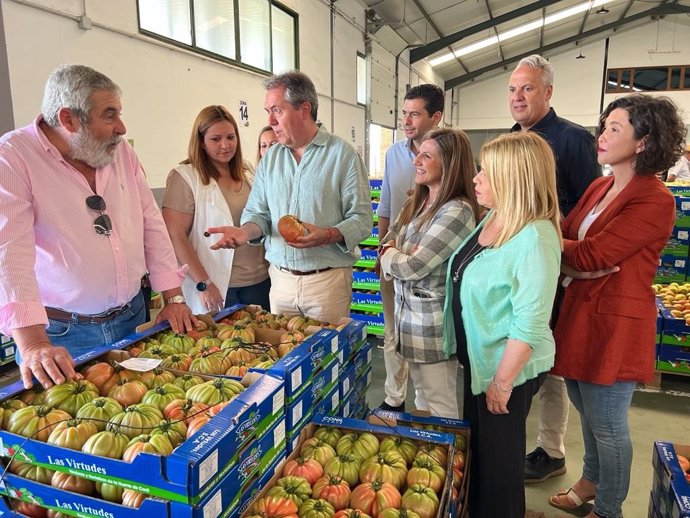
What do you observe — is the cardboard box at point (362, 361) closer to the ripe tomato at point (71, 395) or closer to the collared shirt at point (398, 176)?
the ripe tomato at point (71, 395)

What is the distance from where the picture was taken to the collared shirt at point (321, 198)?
2.26 meters

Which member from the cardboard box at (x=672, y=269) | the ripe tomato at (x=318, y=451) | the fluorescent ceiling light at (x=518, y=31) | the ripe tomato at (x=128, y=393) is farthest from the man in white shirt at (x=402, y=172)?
the fluorescent ceiling light at (x=518, y=31)

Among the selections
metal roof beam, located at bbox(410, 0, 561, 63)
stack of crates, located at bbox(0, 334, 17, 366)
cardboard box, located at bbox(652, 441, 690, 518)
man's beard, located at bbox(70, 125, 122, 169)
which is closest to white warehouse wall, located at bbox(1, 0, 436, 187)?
stack of crates, located at bbox(0, 334, 17, 366)

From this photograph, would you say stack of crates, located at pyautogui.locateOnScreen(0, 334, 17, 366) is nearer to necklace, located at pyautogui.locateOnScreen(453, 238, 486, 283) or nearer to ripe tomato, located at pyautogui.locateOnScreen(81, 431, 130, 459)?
ripe tomato, located at pyautogui.locateOnScreen(81, 431, 130, 459)

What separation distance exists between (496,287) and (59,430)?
1.25 meters

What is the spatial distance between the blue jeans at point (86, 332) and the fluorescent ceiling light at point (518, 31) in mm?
13716

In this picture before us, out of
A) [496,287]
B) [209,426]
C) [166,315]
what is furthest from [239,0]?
[209,426]

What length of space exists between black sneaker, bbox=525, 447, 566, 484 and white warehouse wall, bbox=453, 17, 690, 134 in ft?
47.6

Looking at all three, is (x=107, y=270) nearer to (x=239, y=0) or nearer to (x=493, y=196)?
(x=493, y=196)

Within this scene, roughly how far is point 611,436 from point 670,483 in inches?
12.9

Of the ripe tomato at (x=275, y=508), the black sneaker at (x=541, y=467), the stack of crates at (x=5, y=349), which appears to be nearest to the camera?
the ripe tomato at (x=275, y=508)

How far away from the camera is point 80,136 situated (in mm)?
1654

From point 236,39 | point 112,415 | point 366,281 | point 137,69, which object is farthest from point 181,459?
point 236,39

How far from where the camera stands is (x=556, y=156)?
2.33 meters
